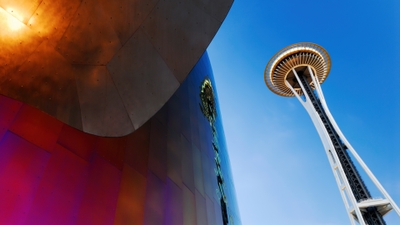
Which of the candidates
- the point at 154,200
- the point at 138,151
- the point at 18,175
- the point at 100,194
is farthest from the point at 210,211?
the point at 18,175

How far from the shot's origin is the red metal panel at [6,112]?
191 inches

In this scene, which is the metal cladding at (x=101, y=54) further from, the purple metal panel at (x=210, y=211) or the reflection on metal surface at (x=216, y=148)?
the reflection on metal surface at (x=216, y=148)

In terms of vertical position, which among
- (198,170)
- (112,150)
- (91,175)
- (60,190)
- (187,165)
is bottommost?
(60,190)

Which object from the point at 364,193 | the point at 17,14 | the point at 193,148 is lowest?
the point at 17,14

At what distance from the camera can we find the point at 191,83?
16219mm

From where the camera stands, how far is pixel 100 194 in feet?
19.7

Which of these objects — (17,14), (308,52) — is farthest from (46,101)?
(308,52)

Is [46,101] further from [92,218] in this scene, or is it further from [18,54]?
[92,218]

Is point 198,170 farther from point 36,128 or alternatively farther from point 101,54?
point 101,54

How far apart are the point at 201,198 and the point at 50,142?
24.8 ft

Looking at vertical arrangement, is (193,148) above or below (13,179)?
above

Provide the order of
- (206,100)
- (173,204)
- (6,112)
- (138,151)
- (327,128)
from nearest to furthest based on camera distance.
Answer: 1. (6,112)
2. (138,151)
3. (173,204)
4. (206,100)
5. (327,128)

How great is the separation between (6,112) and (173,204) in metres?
5.86

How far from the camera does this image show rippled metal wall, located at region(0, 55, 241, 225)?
4.64m
